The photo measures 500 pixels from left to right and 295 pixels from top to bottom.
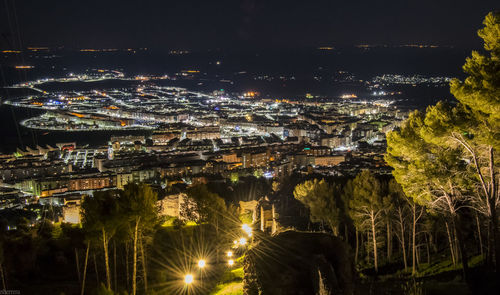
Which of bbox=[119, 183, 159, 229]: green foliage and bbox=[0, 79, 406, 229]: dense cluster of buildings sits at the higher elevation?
bbox=[0, 79, 406, 229]: dense cluster of buildings

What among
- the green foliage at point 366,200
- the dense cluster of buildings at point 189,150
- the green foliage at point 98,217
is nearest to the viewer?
the green foliage at point 98,217

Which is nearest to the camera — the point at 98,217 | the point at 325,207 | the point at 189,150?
the point at 98,217

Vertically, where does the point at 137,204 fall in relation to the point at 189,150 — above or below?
below

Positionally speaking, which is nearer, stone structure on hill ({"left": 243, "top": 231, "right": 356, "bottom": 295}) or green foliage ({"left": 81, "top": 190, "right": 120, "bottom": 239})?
stone structure on hill ({"left": 243, "top": 231, "right": 356, "bottom": 295})

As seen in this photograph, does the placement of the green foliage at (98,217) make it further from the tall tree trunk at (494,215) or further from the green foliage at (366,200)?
the tall tree trunk at (494,215)

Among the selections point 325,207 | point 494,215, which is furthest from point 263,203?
point 494,215

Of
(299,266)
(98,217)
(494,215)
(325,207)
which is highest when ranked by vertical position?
(325,207)

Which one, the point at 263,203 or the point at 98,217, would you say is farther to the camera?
the point at 263,203

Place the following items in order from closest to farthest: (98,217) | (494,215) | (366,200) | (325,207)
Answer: (494,215), (98,217), (366,200), (325,207)

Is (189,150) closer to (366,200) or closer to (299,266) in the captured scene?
(366,200)

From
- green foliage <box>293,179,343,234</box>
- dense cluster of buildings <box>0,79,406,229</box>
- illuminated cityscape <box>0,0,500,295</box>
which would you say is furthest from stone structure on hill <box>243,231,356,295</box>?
dense cluster of buildings <box>0,79,406,229</box>

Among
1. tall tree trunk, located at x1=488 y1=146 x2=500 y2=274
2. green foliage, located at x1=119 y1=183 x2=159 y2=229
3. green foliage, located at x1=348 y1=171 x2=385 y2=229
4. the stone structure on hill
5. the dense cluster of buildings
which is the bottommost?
the stone structure on hill

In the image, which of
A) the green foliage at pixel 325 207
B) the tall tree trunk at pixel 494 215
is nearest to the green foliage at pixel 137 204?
the green foliage at pixel 325 207

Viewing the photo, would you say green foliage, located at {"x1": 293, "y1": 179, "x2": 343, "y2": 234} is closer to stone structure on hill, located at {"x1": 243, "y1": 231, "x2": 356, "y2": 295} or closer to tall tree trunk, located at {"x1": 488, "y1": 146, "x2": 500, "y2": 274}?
tall tree trunk, located at {"x1": 488, "y1": 146, "x2": 500, "y2": 274}
